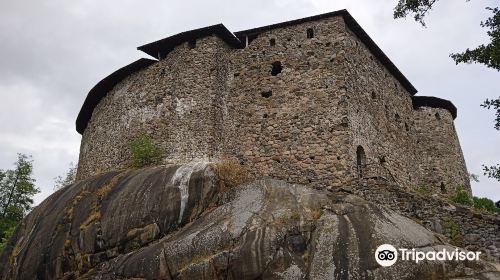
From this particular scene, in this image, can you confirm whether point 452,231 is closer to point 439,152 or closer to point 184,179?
point 184,179

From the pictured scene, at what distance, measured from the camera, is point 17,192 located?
102ft

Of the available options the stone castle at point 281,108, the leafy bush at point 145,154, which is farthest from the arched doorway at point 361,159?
the leafy bush at point 145,154

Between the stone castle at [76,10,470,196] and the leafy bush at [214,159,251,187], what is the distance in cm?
97

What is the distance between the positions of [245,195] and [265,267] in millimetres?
3520

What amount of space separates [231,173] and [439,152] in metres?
13.5

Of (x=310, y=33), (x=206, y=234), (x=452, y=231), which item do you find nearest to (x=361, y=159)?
(x=452, y=231)

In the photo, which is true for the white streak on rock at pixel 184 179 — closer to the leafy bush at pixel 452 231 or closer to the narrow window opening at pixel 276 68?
the narrow window opening at pixel 276 68

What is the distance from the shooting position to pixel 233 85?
22.1m

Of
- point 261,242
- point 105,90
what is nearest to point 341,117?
point 261,242

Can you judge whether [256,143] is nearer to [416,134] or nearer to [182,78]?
[182,78]

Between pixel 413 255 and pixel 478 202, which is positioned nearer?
pixel 413 255

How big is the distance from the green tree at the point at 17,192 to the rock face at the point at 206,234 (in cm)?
1180

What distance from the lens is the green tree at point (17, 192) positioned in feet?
99.7

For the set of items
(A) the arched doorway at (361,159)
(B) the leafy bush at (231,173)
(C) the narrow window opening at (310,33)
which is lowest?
(B) the leafy bush at (231,173)
